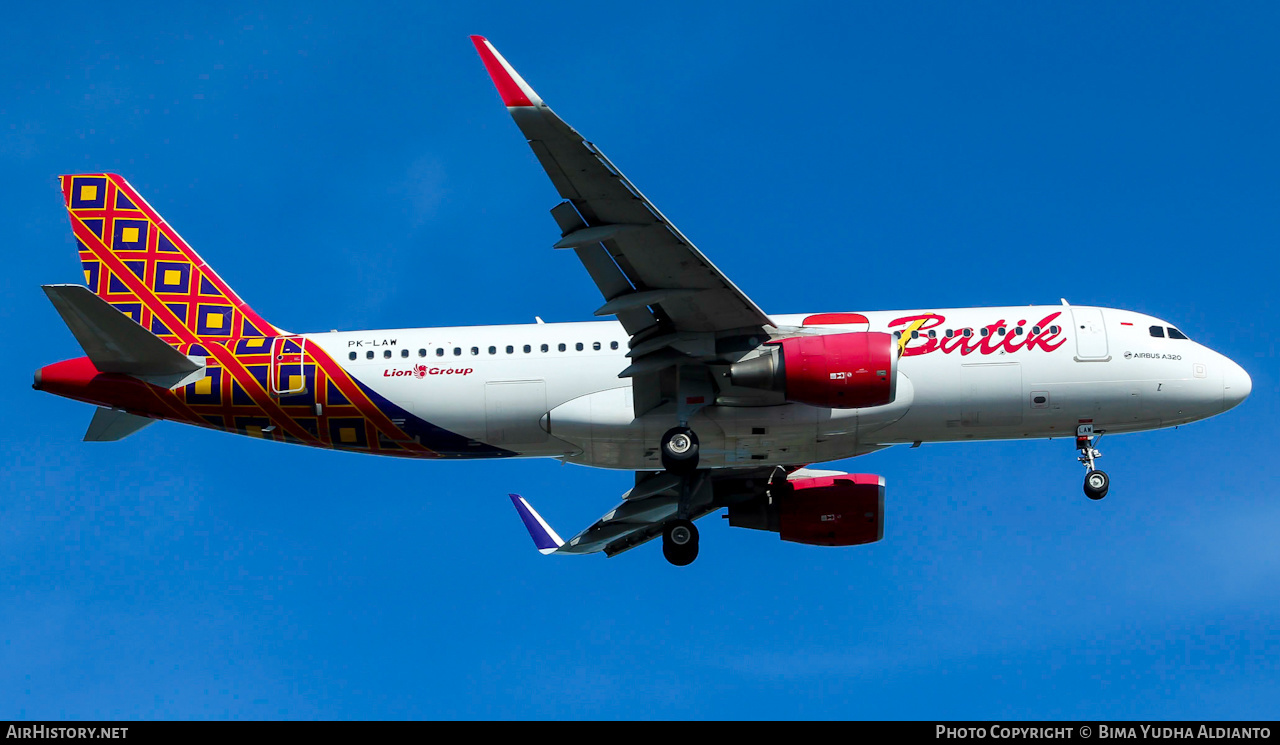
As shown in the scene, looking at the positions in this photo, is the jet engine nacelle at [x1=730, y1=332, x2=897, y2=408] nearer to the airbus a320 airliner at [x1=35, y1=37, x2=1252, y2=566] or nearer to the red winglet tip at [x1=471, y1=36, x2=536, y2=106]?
the airbus a320 airliner at [x1=35, y1=37, x2=1252, y2=566]

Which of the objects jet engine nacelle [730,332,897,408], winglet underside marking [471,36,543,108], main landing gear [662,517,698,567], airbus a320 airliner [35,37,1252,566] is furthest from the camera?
main landing gear [662,517,698,567]

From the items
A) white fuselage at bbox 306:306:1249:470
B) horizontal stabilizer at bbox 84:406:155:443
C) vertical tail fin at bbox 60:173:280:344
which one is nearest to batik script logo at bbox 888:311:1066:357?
white fuselage at bbox 306:306:1249:470

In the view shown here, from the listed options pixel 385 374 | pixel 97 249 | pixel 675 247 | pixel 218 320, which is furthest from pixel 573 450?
pixel 97 249

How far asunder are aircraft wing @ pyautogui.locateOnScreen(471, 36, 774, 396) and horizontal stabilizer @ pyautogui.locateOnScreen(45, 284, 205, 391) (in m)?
11.0

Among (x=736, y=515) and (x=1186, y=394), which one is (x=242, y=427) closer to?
(x=736, y=515)

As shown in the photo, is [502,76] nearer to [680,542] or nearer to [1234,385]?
[680,542]

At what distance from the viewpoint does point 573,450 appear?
32.9m

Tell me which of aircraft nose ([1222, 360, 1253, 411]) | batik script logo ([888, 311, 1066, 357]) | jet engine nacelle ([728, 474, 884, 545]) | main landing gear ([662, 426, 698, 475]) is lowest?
jet engine nacelle ([728, 474, 884, 545])

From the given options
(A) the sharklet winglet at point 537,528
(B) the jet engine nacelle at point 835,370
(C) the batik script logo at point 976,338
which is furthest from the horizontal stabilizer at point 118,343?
(C) the batik script logo at point 976,338

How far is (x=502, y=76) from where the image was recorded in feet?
78.9

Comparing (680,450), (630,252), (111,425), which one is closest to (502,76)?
(630,252)

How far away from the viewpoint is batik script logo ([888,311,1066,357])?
31938 millimetres

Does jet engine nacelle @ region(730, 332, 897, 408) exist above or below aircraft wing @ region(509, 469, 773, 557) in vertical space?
above

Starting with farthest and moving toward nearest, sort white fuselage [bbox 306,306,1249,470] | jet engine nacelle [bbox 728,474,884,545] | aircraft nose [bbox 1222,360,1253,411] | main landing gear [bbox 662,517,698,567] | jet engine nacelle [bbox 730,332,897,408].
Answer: jet engine nacelle [bbox 728,474,884,545] < aircraft nose [bbox 1222,360,1253,411] < main landing gear [bbox 662,517,698,567] < white fuselage [bbox 306,306,1249,470] < jet engine nacelle [bbox 730,332,897,408]
